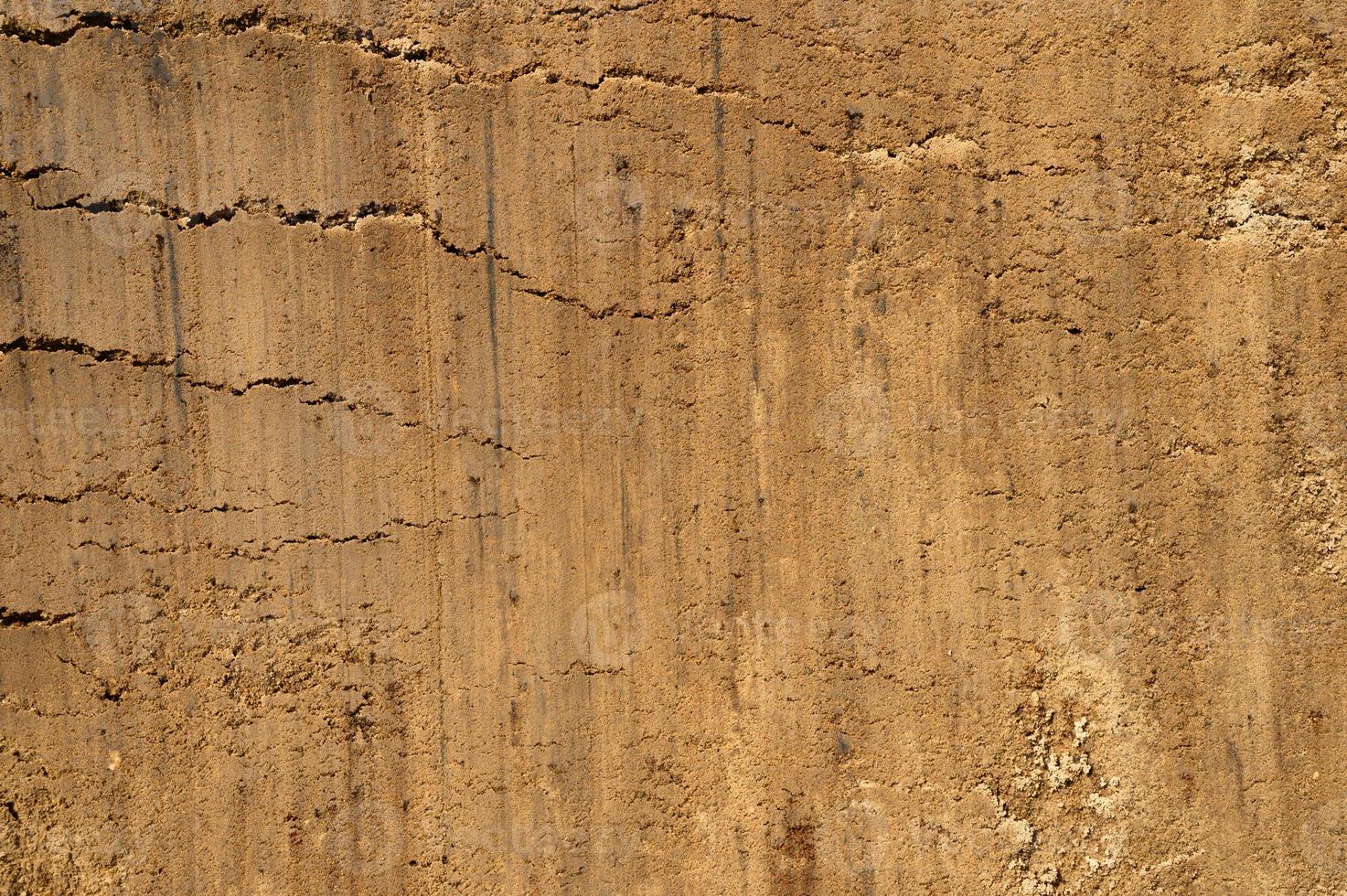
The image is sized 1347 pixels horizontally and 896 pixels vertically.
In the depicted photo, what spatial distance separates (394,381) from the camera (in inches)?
91.9

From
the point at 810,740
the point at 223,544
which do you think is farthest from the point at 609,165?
the point at 810,740

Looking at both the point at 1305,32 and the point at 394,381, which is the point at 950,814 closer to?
the point at 394,381

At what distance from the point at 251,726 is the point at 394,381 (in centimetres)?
111

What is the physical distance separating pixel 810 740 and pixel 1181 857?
1127 millimetres

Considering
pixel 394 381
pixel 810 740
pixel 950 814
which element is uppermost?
pixel 394 381

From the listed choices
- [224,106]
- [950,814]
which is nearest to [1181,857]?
[950,814]

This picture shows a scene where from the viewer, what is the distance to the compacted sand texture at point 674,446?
2285mm

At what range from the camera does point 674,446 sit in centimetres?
232

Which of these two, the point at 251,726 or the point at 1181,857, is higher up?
the point at 251,726

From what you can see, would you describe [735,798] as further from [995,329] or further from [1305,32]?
[1305,32]

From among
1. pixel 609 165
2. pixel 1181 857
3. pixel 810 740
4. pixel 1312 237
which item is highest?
pixel 609 165

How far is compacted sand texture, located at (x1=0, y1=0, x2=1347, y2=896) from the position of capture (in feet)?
7.50

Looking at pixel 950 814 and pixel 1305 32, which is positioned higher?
pixel 1305 32

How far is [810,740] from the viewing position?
7.62 ft
